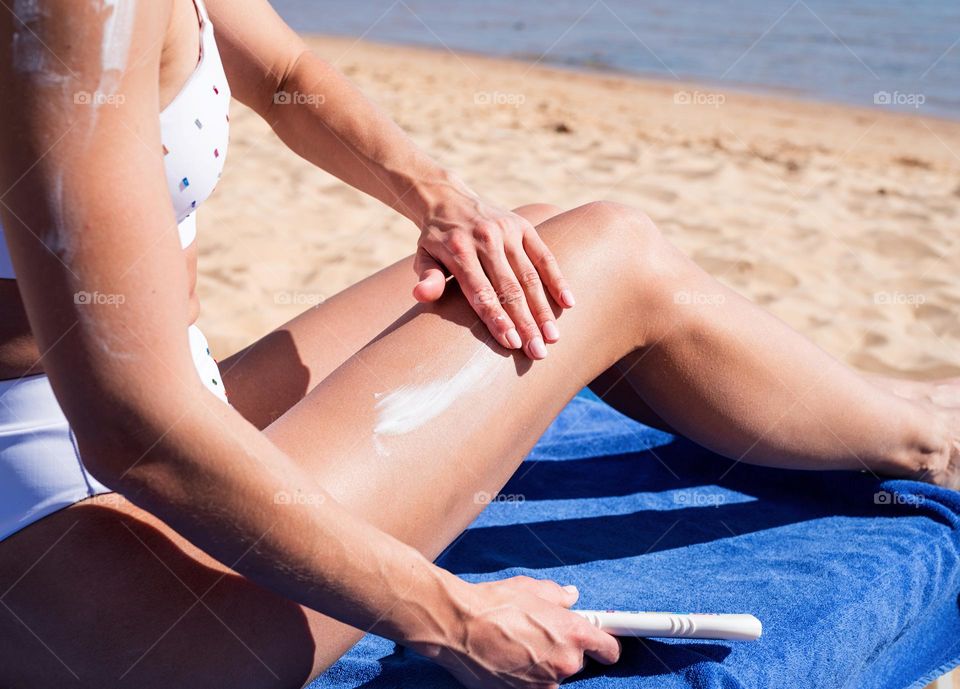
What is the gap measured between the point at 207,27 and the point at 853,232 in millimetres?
3300

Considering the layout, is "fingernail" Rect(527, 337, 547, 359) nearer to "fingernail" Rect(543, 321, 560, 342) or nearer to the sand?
"fingernail" Rect(543, 321, 560, 342)

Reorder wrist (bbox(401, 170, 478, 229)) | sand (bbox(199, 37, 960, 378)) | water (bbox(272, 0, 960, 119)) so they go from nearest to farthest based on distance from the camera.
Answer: wrist (bbox(401, 170, 478, 229))
sand (bbox(199, 37, 960, 378))
water (bbox(272, 0, 960, 119))

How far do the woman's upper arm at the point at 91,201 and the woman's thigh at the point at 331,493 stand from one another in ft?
0.84

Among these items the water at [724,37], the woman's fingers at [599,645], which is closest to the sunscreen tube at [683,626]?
the woman's fingers at [599,645]

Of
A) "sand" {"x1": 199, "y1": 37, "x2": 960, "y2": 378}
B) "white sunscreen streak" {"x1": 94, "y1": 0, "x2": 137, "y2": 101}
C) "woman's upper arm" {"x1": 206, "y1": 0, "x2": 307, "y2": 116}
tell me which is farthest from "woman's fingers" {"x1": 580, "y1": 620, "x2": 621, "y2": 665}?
"sand" {"x1": 199, "y1": 37, "x2": 960, "y2": 378}

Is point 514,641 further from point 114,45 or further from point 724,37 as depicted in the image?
point 724,37

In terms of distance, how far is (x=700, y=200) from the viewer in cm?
423

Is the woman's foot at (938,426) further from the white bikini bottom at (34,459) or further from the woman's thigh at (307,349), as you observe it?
the white bikini bottom at (34,459)

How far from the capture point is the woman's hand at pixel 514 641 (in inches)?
41.4

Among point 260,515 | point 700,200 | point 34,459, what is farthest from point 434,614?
point 700,200

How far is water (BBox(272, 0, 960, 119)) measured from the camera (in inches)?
280

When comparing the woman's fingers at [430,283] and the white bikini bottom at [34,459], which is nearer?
the white bikini bottom at [34,459]

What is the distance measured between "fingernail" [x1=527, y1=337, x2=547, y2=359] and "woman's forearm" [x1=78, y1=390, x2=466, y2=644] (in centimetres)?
29

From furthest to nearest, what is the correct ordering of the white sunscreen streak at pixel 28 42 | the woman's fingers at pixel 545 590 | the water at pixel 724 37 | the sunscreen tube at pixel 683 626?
1. the water at pixel 724 37
2. the sunscreen tube at pixel 683 626
3. the woman's fingers at pixel 545 590
4. the white sunscreen streak at pixel 28 42
